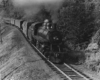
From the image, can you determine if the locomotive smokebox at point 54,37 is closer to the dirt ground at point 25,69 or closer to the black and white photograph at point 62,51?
the black and white photograph at point 62,51

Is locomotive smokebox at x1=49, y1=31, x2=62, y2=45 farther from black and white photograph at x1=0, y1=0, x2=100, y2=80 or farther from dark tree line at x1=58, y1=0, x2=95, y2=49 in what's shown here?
dark tree line at x1=58, y1=0, x2=95, y2=49

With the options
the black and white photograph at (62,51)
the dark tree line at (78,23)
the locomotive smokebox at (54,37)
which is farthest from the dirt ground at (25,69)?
the dark tree line at (78,23)

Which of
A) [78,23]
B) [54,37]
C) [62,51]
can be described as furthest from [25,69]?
[78,23]

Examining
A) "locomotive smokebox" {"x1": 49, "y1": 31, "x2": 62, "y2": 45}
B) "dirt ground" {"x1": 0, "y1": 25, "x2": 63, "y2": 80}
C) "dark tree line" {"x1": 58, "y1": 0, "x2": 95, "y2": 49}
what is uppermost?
"dark tree line" {"x1": 58, "y1": 0, "x2": 95, "y2": 49}

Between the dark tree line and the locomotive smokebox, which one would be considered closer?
the locomotive smokebox

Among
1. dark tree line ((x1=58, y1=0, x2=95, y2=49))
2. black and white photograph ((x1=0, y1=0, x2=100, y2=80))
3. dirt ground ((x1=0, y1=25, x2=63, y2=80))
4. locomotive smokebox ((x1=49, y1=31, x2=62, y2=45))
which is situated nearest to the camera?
dirt ground ((x1=0, y1=25, x2=63, y2=80))

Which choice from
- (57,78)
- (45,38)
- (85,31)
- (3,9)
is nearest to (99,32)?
(85,31)

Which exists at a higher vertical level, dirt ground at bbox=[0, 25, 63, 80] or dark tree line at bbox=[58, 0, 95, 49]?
dark tree line at bbox=[58, 0, 95, 49]

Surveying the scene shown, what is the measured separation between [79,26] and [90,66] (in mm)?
4260

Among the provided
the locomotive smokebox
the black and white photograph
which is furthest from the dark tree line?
the locomotive smokebox

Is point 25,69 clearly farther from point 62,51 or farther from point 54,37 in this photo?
point 62,51

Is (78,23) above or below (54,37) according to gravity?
above

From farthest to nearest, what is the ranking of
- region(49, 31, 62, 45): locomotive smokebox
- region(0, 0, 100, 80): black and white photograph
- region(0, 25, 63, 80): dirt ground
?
1. region(49, 31, 62, 45): locomotive smokebox
2. region(0, 0, 100, 80): black and white photograph
3. region(0, 25, 63, 80): dirt ground

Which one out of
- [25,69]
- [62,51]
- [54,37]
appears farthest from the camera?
[62,51]
